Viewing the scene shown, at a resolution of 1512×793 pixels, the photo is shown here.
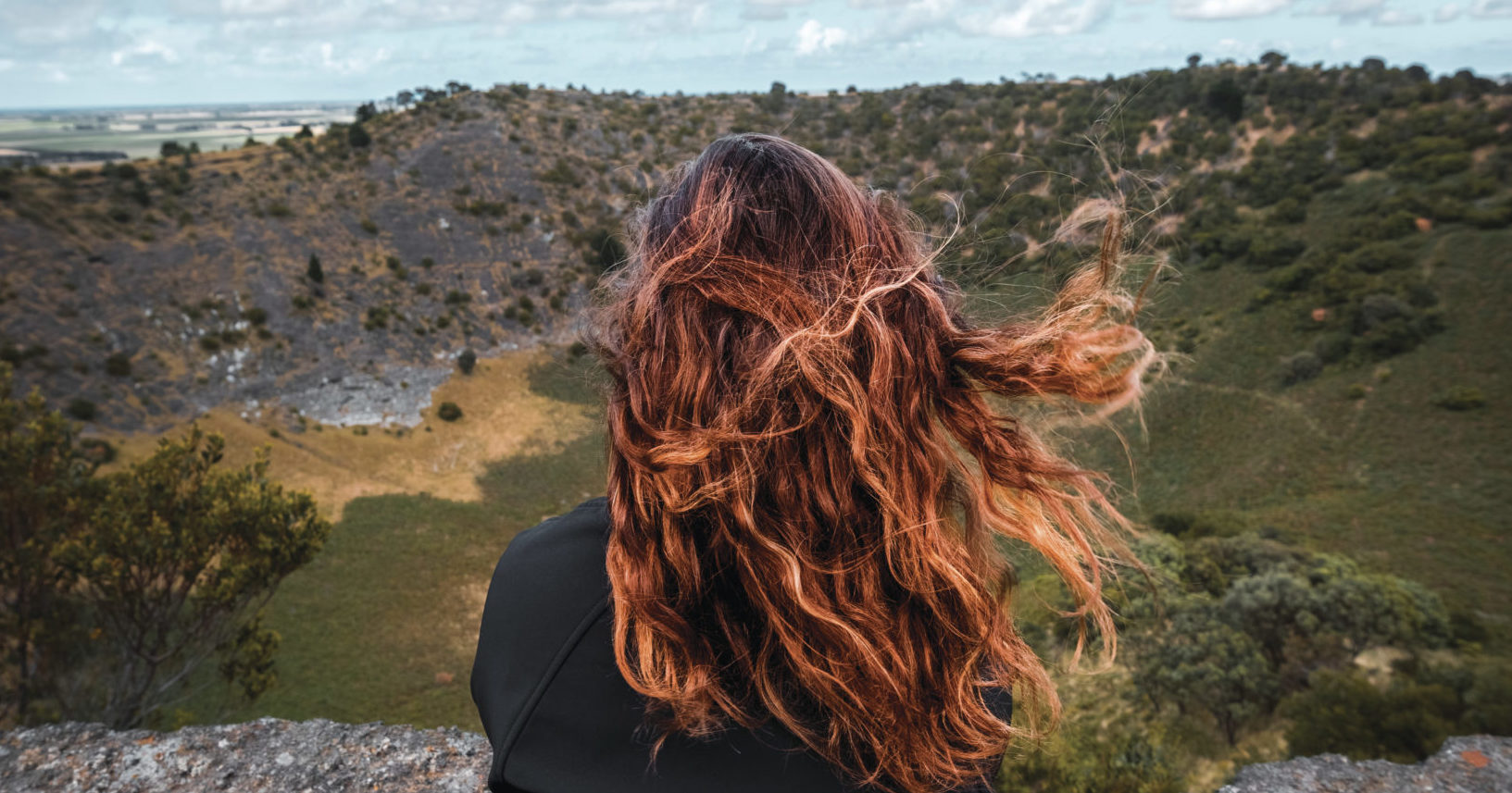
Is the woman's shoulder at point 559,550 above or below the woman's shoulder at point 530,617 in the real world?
above

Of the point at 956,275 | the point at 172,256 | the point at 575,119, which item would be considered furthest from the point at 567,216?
the point at 956,275

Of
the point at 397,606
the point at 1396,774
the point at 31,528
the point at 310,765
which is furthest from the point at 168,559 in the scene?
the point at 1396,774

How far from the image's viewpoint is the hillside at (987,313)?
38.8ft

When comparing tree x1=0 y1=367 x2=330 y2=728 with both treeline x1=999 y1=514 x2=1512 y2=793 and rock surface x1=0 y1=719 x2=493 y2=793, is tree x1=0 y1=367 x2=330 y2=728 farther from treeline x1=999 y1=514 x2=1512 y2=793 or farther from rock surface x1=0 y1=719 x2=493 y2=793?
treeline x1=999 y1=514 x2=1512 y2=793

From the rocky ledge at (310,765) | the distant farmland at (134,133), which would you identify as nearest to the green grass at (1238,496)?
the rocky ledge at (310,765)

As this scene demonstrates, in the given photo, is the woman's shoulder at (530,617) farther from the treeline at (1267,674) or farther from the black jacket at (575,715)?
the treeline at (1267,674)

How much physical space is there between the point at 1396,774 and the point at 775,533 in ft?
21.9

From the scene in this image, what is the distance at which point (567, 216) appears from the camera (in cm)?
4303

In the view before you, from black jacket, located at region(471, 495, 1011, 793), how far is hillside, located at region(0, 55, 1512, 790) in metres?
0.93

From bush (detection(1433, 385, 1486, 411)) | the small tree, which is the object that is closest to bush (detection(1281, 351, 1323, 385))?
bush (detection(1433, 385, 1486, 411))

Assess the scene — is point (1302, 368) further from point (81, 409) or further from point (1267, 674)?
point (81, 409)

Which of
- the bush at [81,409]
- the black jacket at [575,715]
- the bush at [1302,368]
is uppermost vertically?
the black jacket at [575,715]

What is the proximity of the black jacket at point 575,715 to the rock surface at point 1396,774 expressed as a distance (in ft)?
17.6

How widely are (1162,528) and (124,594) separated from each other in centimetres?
2177
